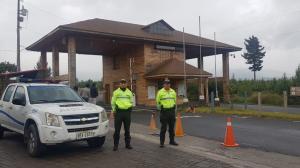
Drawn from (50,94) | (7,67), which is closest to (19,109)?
(50,94)

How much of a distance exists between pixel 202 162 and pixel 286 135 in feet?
18.5

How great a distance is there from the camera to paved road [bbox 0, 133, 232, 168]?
778 centimetres

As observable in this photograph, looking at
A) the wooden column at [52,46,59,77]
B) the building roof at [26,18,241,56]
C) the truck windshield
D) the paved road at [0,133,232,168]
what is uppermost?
the building roof at [26,18,241,56]

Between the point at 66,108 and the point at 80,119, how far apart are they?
18.8 inches

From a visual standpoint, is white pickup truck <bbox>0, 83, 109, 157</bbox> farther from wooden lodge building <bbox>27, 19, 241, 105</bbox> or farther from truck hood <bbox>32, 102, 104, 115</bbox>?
wooden lodge building <bbox>27, 19, 241, 105</bbox>

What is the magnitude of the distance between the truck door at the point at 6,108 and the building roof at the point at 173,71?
17.6 m

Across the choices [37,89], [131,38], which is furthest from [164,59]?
[37,89]

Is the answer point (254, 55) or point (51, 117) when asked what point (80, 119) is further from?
point (254, 55)

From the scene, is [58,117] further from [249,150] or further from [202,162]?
[249,150]

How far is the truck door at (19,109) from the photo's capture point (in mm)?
9359

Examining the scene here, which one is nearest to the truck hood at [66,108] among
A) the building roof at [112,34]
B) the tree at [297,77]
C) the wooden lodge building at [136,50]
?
the building roof at [112,34]

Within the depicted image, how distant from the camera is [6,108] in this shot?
1066cm

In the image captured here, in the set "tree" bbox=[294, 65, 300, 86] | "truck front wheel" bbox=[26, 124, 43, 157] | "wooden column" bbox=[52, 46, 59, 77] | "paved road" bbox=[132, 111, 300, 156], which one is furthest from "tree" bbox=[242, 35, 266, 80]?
"truck front wheel" bbox=[26, 124, 43, 157]

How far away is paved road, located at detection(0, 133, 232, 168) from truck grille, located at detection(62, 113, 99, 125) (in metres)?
0.84
